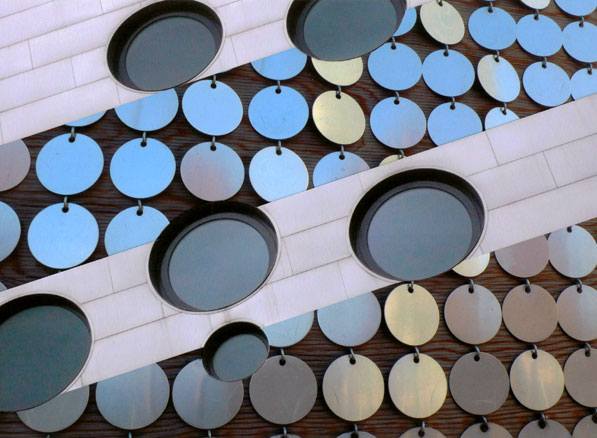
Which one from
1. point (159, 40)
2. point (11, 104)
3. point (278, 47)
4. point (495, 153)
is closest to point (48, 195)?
point (11, 104)

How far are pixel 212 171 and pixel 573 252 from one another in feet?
2.78

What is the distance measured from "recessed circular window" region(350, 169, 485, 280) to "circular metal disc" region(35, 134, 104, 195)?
1.87ft

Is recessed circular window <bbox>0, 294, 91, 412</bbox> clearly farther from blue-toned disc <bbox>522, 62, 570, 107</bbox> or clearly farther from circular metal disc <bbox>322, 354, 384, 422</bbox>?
blue-toned disc <bbox>522, 62, 570, 107</bbox>

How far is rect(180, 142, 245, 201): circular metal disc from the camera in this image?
137cm

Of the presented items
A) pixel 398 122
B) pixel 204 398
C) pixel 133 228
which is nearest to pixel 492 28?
pixel 398 122

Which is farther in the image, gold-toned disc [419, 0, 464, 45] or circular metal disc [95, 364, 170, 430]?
gold-toned disc [419, 0, 464, 45]

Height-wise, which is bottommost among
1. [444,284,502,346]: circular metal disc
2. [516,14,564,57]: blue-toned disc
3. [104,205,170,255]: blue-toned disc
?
[444,284,502,346]: circular metal disc

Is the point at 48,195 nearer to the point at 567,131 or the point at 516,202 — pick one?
the point at 516,202

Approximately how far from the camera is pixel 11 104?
1.48 metres

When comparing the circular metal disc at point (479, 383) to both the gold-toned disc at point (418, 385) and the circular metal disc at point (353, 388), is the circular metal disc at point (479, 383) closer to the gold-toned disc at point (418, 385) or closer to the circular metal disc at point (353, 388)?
the gold-toned disc at point (418, 385)

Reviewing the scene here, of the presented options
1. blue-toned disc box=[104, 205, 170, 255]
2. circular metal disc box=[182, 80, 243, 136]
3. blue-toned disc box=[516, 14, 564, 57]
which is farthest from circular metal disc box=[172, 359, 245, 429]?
blue-toned disc box=[516, 14, 564, 57]

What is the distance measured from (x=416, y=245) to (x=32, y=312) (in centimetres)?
81

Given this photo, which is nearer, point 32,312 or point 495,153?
point 32,312

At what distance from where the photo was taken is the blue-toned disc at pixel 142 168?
1.37 meters
